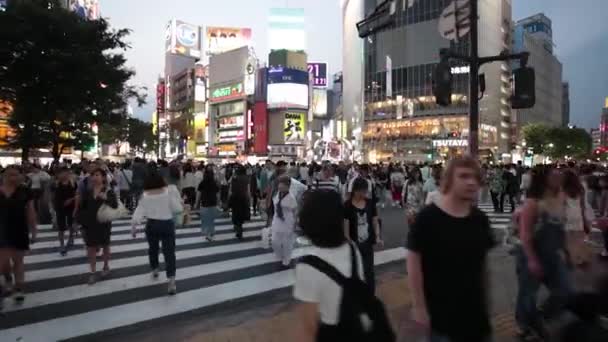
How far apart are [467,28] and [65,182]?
26.1 ft

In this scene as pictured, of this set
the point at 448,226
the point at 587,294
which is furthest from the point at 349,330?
the point at 587,294

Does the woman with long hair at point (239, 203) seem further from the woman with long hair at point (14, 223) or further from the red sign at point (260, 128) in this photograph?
the red sign at point (260, 128)

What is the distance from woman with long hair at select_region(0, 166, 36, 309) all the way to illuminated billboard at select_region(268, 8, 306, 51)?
327 ft

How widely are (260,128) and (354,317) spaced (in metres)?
92.2

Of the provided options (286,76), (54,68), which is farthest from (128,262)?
(286,76)

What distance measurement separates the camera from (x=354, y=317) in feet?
8.18

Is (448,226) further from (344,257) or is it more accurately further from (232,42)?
(232,42)

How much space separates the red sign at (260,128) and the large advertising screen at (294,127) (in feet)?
17.9

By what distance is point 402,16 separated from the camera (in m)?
85.3

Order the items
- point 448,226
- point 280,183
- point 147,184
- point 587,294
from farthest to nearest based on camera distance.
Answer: point 280,183, point 147,184, point 448,226, point 587,294

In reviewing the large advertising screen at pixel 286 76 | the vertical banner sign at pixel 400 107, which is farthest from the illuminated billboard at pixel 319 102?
the vertical banner sign at pixel 400 107

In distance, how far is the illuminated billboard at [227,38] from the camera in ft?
428

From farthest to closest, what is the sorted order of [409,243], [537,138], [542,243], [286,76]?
[286,76], [537,138], [542,243], [409,243]

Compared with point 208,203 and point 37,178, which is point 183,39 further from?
point 208,203
